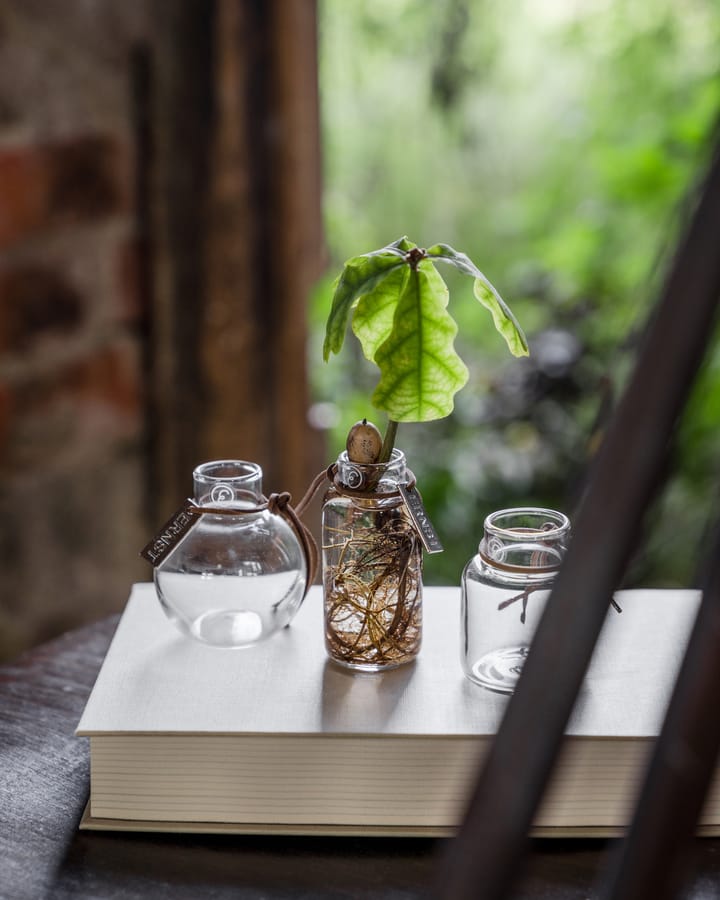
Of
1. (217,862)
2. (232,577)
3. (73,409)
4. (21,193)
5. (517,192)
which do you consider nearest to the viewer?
(217,862)

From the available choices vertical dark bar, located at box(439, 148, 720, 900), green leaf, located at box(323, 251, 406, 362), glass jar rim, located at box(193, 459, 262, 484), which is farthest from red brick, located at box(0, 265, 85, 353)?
vertical dark bar, located at box(439, 148, 720, 900)

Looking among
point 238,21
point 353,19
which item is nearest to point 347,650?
point 238,21

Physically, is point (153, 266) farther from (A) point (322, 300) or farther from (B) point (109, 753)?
(B) point (109, 753)

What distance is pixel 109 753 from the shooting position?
582 millimetres

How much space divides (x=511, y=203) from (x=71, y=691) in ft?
5.66

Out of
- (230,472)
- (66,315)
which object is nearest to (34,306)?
(66,315)

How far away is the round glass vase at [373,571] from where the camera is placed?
0.65 m

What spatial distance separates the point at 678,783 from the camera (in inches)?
11.2

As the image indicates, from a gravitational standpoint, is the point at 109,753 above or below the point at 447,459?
above

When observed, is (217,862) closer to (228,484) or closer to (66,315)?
(228,484)

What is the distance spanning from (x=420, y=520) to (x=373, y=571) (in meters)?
0.04

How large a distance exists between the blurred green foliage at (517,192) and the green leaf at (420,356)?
1.25m

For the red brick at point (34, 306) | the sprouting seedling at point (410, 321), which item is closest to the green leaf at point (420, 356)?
the sprouting seedling at point (410, 321)

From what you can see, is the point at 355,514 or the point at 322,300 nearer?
the point at 355,514
